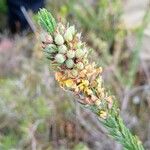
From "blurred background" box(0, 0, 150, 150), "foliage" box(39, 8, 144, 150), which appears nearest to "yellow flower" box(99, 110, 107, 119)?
"foliage" box(39, 8, 144, 150)

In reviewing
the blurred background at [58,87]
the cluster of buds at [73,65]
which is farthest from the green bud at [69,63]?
the blurred background at [58,87]

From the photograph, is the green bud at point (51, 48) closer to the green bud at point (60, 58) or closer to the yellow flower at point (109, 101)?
the green bud at point (60, 58)

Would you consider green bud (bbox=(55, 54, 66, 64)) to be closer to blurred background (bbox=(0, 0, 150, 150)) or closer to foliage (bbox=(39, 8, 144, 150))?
foliage (bbox=(39, 8, 144, 150))

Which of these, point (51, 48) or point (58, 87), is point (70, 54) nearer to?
point (51, 48)

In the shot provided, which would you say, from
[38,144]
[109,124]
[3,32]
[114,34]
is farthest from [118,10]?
[109,124]

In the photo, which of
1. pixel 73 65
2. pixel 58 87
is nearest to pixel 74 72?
pixel 73 65
